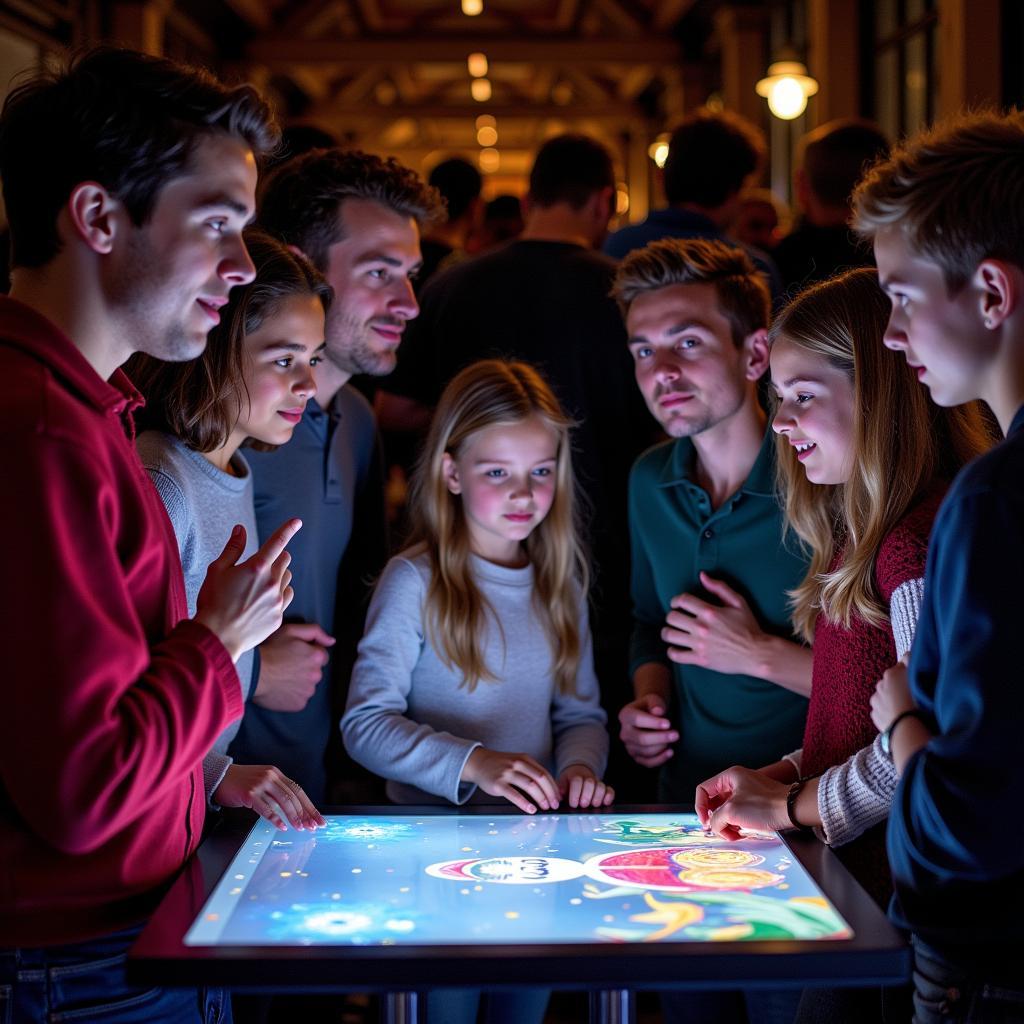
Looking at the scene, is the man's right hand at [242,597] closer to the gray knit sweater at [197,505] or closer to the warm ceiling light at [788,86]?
the gray knit sweater at [197,505]

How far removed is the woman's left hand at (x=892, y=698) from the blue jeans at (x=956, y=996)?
10.4 inches

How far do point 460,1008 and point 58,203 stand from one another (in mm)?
1554

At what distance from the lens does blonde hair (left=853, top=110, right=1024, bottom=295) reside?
52.0 inches

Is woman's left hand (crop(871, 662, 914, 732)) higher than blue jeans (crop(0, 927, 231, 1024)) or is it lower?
higher

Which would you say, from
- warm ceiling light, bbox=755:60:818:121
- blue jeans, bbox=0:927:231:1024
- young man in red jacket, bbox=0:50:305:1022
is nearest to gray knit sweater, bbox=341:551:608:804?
young man in red jacket, bbox=0:50:305:1022

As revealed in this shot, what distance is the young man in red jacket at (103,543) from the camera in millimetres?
1201

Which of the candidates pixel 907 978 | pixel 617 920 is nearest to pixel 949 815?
pixel 907 978

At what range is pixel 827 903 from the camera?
1.41 metres

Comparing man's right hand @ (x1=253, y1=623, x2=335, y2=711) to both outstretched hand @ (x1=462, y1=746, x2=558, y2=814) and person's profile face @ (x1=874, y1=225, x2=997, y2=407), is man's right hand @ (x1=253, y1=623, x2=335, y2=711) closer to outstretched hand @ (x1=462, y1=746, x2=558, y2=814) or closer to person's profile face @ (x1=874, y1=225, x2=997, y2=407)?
outstretched hand @ (x1=462, y1=746, x2=558, y2=814)

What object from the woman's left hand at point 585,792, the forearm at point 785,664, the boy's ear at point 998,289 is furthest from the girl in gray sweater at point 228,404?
the boy's ear at point 998,289

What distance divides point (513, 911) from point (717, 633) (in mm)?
996

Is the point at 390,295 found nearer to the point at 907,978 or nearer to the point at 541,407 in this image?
the point at 541,407

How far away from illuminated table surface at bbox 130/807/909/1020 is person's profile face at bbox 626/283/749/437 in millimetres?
952

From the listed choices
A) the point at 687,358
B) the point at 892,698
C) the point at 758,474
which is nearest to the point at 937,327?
the point at 892,698
